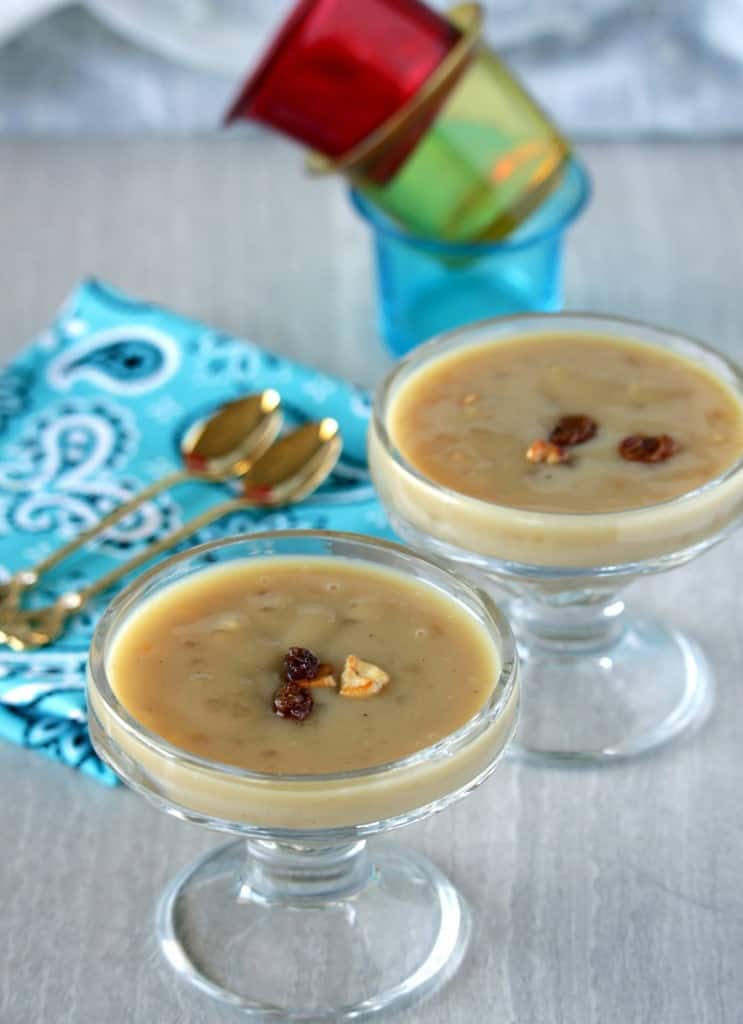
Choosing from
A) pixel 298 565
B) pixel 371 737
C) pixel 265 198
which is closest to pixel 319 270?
pixel 265 198

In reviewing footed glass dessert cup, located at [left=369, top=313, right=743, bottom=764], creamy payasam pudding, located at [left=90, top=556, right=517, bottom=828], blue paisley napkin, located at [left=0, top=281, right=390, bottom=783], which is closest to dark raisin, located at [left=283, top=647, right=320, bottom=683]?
creamy payasam pudding, located at [left=90, top=556, right=517, bottom=828]

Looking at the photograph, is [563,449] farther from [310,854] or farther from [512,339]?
[310,854]

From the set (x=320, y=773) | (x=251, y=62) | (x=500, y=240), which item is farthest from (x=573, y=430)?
(x=251, y=62)

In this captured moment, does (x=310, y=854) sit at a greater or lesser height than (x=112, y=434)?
greater

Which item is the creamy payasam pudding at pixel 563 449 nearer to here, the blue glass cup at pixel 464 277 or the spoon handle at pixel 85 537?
the spoon handle at pixel 85 537

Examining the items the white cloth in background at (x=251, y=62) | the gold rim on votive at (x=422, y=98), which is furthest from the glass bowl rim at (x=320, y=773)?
the white cloth in background at (x=251, y=62)

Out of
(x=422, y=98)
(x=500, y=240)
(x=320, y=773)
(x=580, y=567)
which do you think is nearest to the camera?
(x=320, y=773)
